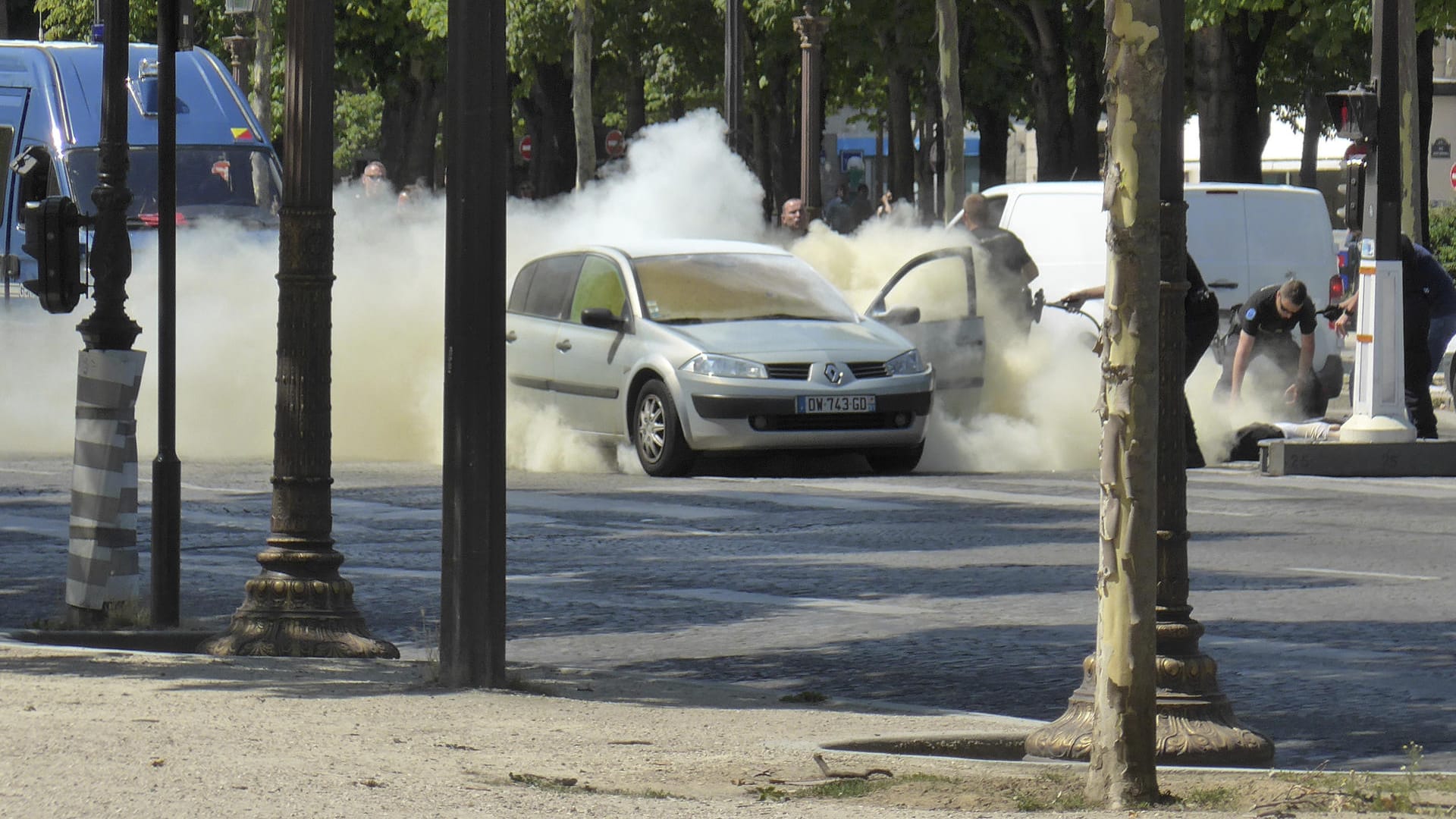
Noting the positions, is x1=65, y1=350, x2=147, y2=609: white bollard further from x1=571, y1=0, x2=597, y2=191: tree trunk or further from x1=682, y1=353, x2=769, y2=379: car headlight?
x1=571, y1=0, x2=597, y2=191: tree trunk

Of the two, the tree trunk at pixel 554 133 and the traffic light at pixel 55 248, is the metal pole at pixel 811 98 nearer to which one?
the traffic light at pixel 55 248

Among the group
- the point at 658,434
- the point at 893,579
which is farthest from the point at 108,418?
the point at 658,434

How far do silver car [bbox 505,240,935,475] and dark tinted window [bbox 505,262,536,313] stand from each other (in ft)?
0.06

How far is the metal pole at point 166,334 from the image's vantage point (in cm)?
962

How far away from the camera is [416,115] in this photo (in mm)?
51906

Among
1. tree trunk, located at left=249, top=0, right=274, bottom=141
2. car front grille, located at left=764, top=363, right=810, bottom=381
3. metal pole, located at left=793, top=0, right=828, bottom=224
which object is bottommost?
car front grille, located at left=764, top=363, right=810, bottom=381

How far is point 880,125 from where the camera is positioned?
65.3 meters

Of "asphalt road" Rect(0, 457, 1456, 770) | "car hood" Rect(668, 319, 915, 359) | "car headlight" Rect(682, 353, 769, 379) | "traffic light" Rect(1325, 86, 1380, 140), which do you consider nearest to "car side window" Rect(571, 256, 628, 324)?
"car hood" Rect(668, 319, 915, 359)

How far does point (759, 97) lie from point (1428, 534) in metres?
36.8

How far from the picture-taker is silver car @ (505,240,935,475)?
15.8m

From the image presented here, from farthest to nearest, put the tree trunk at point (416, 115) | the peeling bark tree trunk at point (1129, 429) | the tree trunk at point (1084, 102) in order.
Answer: the tree trunk at point (416, 115) < the tree trunk at point (1084, 102) < the peeling bark tree trunk at point (1129, 429)

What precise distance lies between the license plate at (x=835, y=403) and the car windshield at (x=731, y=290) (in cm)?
98

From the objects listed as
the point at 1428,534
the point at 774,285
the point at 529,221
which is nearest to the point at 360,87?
the point at 529,221

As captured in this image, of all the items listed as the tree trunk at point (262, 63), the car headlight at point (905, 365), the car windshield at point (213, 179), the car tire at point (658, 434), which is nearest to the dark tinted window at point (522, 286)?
the car tire at point (658, 434)
